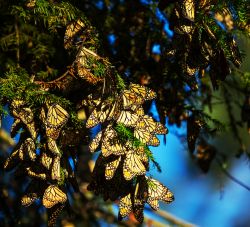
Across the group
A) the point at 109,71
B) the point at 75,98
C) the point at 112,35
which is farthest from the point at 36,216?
the point at 109,71

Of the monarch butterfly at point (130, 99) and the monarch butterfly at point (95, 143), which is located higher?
the monarch butterfly at point (130, 99)

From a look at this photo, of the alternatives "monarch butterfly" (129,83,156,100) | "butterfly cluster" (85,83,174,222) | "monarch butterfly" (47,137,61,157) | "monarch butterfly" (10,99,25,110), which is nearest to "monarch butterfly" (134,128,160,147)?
"butterfly cluster" (85,83,174,222)

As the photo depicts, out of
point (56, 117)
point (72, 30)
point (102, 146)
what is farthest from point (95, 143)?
point (72, 30)

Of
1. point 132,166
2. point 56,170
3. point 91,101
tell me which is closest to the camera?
point 132,166

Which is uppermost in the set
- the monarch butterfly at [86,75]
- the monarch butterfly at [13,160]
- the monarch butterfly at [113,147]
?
the monarch butterfly at [86,75]

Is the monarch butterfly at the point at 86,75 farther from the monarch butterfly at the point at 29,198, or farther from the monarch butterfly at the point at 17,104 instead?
the monarch butterfly at the point at 29,198

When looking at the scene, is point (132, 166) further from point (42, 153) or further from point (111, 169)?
point (42, 153)

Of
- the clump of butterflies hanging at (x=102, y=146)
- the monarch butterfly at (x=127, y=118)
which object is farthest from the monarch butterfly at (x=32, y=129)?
the monarch butterfly at (x=127, y=118)

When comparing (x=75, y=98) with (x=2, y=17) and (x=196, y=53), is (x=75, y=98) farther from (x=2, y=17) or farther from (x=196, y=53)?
(x=2, y=17)
